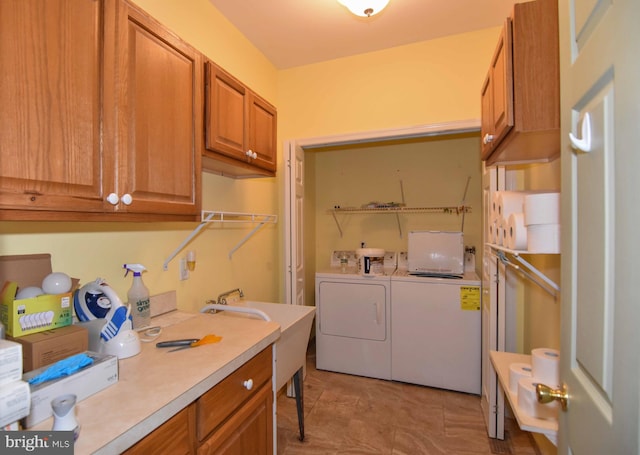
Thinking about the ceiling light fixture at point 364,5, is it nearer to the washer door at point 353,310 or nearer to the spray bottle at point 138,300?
the spray bottle at point 138,300

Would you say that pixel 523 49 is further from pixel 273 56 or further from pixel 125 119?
pixel 273 56

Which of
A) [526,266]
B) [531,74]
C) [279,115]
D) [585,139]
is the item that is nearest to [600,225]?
[585,139]

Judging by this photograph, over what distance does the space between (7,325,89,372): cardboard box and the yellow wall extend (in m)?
0.40

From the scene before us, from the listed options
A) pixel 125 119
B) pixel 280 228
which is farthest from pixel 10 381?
pixel 280 228

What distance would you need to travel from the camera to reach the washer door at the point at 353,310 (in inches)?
112

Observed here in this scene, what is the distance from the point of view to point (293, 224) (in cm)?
265

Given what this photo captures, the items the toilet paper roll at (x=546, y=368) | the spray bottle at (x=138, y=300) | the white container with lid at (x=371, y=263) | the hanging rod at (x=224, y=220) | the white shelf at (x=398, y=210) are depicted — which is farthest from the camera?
the white shelf at (x=398, y=210)

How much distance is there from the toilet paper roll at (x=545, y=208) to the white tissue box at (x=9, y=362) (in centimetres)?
154

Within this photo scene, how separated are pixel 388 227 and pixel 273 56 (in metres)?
2.12

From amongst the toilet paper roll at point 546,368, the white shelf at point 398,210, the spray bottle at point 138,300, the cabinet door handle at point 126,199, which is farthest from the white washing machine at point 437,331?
the cabinet door handle at point 126,199

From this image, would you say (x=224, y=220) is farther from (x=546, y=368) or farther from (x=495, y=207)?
(x=546, y=368)

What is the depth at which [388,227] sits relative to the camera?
3600mm

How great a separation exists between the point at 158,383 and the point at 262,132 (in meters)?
1.48

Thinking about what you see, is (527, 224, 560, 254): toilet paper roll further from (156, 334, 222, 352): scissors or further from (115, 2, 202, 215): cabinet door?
(115, 2, 202, 215): cabinet door
